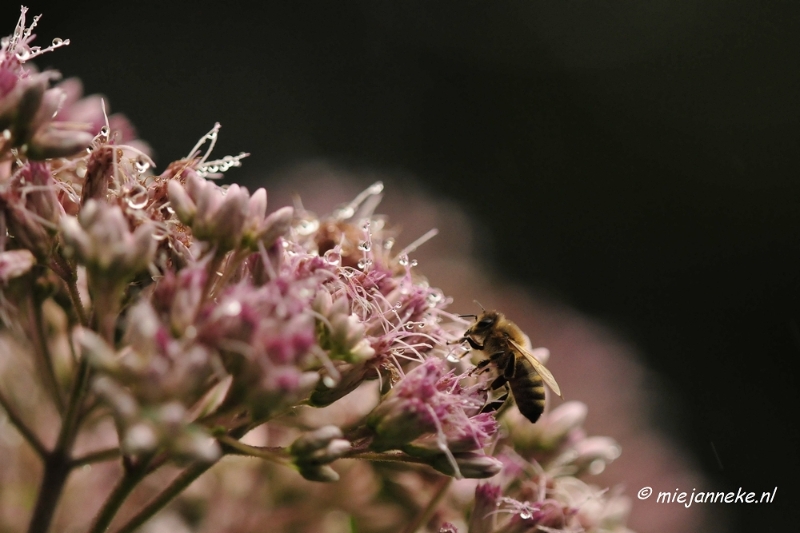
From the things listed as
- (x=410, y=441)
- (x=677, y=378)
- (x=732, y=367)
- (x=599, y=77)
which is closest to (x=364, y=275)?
(x=410, y=441)

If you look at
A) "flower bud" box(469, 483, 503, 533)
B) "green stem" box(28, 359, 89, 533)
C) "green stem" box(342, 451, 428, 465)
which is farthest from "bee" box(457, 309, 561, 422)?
"green stem" box(28, 359, 89, 533)

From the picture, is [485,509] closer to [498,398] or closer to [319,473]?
[498,398]

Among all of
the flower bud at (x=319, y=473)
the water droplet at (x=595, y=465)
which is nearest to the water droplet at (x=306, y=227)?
the flower bud at (x=319, y=473)

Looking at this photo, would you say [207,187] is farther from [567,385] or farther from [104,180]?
[567,385]

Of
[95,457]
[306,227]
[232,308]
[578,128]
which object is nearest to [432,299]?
[306,227]

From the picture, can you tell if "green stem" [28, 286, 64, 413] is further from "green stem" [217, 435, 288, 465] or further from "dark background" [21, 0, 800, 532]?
"dark background" [21, 0, 800, 532]
